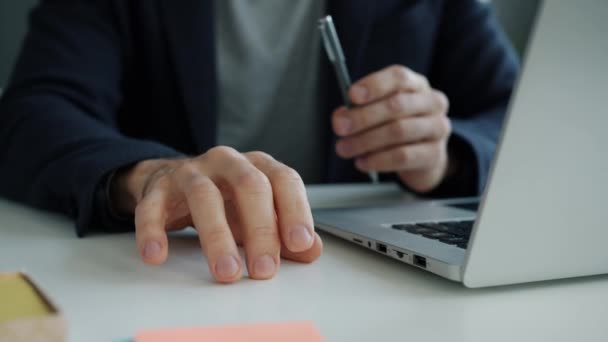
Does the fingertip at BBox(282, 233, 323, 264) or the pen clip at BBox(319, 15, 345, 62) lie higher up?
the pen clip at BBox(319, 15, 345, 62)

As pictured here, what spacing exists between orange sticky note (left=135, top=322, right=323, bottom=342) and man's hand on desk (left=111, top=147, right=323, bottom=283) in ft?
0.27

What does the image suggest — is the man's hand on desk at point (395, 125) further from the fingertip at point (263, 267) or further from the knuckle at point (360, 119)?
the fingertip at point (263, 267)

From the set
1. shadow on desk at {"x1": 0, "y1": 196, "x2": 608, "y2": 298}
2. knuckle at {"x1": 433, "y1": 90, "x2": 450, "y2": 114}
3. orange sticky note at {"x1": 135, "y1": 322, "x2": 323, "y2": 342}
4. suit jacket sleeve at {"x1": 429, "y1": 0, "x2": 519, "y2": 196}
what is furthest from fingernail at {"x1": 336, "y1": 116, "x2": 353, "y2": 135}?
orange sticky note at {"x1": 135, "y1": 322, "x2": 323, "y2": 342}

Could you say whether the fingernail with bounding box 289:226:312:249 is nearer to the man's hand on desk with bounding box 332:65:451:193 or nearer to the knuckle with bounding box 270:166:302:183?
the knuckle with bounding box 270:166:302:183

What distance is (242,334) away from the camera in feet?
1.01

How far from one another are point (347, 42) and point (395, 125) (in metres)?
0.32

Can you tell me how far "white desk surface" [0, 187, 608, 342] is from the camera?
1.09 feet

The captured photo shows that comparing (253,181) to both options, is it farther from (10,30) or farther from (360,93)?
(10,30)

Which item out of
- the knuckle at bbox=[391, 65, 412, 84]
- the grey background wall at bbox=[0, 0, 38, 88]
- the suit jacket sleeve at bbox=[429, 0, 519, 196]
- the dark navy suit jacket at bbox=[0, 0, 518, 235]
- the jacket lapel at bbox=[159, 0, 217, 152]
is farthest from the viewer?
the grey background wall at bbox=[0, 0, 38, 88]

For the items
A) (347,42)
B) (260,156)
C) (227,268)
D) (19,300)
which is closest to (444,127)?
(347,42)

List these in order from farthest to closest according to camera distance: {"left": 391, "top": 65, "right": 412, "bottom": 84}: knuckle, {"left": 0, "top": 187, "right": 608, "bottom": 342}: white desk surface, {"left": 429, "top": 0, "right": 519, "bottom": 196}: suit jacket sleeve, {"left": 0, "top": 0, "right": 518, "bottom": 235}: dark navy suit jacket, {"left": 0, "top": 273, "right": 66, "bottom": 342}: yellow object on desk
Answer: {"left": 429, "top": 0, "right": 519, "bottom": 196}: suit jacket sleeve, {"left": 391, "top": 65, "right": 412, "bottom": 84}: knuckle, {"left": 0, "top": 0, "right": 518, "bottom": 235}: dark navy suit jacket, {"left": 0, "top": 187, "right": 608, "bottom": 342}: white desk surface, {"left": 0, "top": 273, "right": 66, "bottom": 342}: yellow object on desk

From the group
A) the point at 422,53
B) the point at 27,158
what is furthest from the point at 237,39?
the point at 27,158

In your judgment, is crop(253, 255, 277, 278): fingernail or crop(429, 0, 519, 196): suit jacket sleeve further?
crop(429, 0, 519, 196): suit jacket sleeve

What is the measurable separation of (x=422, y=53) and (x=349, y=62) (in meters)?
0.16
